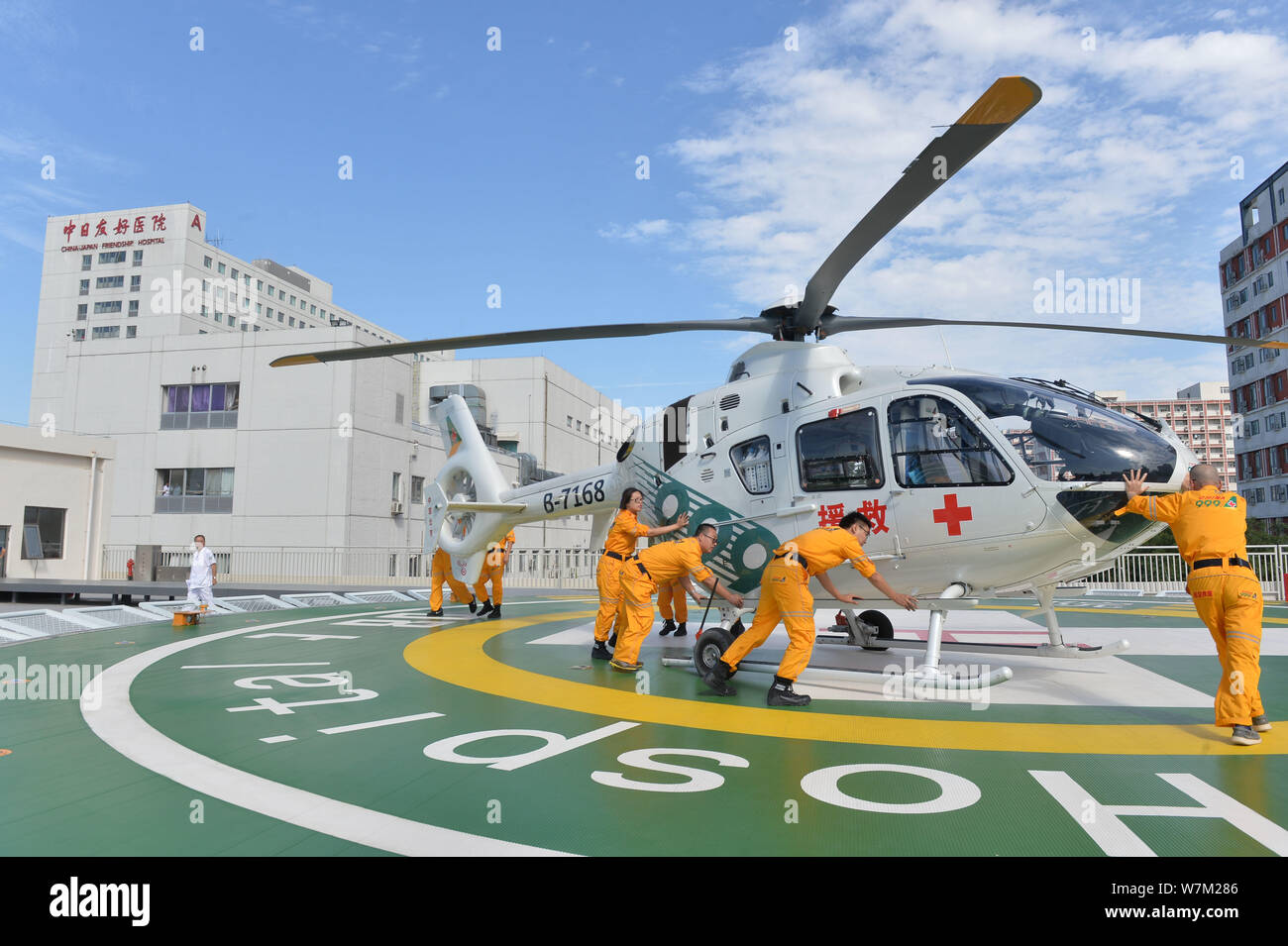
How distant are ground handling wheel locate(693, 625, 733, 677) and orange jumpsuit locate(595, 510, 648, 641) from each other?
1559 millimetres

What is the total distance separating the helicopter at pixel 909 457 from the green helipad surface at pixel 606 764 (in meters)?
1.19

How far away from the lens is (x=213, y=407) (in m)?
37.1

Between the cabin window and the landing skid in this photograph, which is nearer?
the landing skid

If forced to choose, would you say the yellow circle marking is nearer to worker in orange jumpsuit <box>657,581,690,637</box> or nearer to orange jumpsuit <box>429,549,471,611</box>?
worker in orange jumpsuit <box>657,581,690,637</box>

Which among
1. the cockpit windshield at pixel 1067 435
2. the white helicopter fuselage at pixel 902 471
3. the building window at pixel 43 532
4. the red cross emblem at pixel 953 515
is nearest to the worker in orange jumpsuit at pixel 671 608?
the white helicopter fuselage at pixel 902 471

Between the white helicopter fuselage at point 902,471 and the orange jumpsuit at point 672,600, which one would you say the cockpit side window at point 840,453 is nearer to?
the white helicopter fuselage at point 902,471

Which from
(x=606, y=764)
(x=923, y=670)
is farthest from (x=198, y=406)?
(x=606, y=764)

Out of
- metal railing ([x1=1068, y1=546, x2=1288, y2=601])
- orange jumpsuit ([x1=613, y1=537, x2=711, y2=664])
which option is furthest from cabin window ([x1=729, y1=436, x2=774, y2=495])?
metal railing ([x1=1068, y1=546, x2=1288, y2=601])

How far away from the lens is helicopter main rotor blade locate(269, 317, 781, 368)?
26.8 feet

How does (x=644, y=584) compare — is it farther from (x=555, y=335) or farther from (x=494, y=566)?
(x=494, y=566)

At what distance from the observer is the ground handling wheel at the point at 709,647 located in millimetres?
8039
